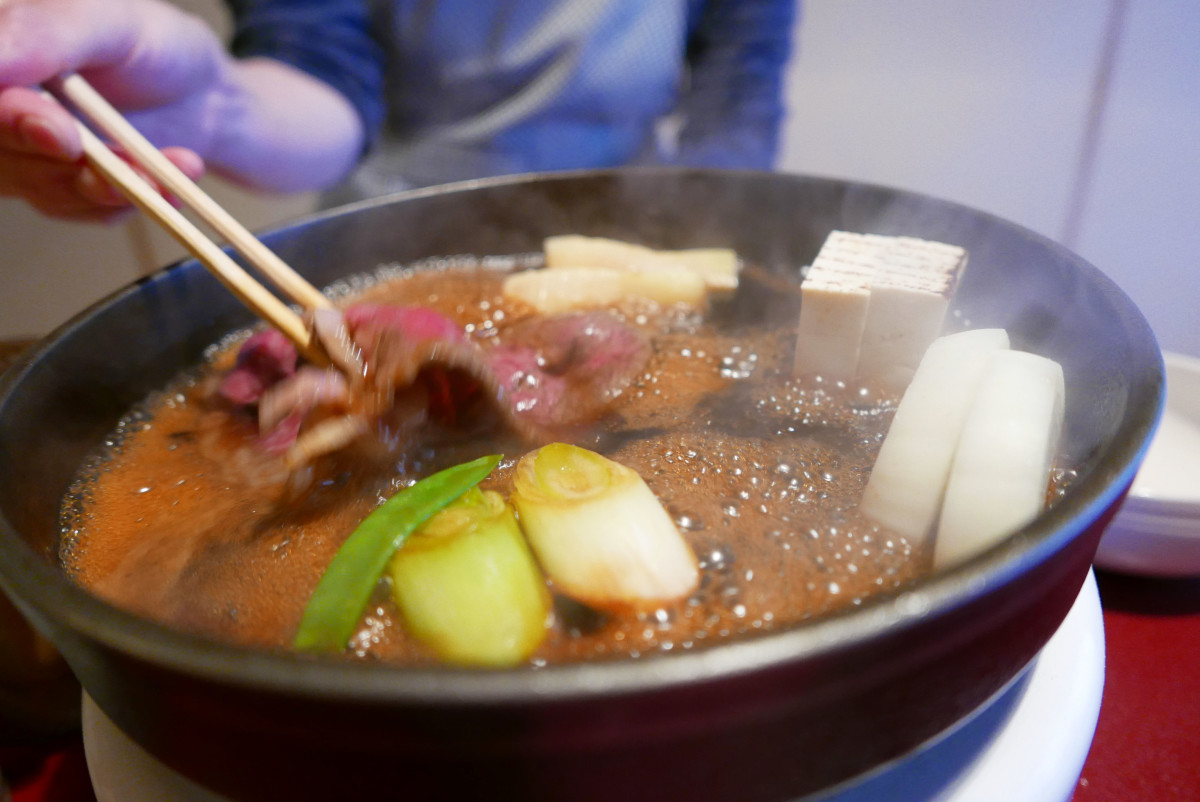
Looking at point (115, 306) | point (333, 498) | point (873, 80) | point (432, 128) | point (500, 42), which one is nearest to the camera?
point (333, 498)

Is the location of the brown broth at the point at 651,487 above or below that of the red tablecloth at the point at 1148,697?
above

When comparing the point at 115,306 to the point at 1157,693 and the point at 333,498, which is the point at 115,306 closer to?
the point at 333,498

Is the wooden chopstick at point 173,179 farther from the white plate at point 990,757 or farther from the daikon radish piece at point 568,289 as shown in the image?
the white plate at point 990,757

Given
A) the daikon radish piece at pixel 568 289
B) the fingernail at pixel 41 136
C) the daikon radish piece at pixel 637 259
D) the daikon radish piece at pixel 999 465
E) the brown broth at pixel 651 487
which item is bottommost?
the brown broth at pixel 651 487

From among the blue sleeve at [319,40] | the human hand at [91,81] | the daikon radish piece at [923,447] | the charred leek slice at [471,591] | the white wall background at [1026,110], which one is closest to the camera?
the charred leek slice at [471,591]


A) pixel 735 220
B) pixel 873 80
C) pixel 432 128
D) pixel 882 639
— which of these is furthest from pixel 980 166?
pixel 882 639

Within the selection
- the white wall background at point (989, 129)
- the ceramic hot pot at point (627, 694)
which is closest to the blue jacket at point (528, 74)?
the white wall background at point (989, 129)

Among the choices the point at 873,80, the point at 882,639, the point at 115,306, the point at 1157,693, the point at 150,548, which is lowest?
the point at 1157,693
